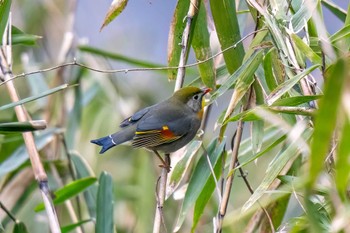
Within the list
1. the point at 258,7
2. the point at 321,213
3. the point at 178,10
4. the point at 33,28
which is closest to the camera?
the point at 321,213

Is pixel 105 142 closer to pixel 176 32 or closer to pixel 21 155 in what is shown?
pixel 21 155

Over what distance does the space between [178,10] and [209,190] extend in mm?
587

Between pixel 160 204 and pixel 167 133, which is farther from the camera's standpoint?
pixel 167 133

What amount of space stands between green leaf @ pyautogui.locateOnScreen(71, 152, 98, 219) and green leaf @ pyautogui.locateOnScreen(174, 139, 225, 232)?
25.4 inches

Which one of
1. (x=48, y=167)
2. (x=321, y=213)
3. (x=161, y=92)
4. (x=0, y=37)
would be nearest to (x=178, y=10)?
(x=0, y=37)

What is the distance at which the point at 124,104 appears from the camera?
3762mm

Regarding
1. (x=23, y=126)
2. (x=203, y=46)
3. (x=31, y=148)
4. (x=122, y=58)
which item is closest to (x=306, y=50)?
(x=203, y=46)

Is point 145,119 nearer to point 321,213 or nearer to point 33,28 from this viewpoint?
point 321,213

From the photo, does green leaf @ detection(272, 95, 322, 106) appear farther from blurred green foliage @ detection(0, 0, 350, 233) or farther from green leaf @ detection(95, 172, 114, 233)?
green leaf @ detection(95, 172, 114, 233)

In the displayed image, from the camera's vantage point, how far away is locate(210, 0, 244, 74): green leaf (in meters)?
2.16

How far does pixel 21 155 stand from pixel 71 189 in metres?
0.31

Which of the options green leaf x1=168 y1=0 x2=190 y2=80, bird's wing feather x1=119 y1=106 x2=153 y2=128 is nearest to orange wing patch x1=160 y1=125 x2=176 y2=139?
bird's wing feather x1=119 y1=106 x2=153 y2=128

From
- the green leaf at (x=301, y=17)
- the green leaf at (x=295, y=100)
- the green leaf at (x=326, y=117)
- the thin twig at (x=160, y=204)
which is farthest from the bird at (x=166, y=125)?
the green leaf at (x=326, y=117)

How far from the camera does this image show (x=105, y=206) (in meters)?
2.36
